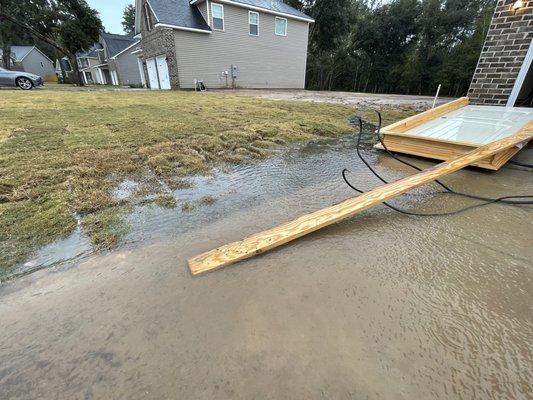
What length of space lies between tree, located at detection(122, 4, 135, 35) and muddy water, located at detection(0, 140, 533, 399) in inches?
1981

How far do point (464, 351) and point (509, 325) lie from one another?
268 mm

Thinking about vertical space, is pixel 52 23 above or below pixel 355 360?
above

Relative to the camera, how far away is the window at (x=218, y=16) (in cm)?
1244

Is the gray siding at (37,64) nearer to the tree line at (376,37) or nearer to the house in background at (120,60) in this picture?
the house in background at (120,60)

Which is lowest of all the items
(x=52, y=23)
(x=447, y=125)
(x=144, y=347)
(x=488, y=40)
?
(x=144, y=347)

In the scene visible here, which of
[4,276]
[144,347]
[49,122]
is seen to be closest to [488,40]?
[144,347]

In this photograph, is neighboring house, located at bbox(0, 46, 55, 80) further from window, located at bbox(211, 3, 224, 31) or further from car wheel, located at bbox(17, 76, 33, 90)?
window, located at bbox(211, 3, 224, 31)

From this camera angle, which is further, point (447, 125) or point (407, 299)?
point (447, 125)

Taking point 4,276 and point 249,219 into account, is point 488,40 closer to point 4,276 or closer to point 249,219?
point 249,219

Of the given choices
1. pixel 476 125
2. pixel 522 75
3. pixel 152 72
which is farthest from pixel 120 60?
pixel 476 125

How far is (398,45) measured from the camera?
19375 millimetres

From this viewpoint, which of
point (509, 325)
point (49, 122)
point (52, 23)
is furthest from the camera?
point (52, 23)

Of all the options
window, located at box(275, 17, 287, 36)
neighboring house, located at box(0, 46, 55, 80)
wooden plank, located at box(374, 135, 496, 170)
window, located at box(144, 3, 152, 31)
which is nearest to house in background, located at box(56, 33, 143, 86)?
window, located at box(144, 3, 152, 31)

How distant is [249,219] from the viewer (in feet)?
5.81
